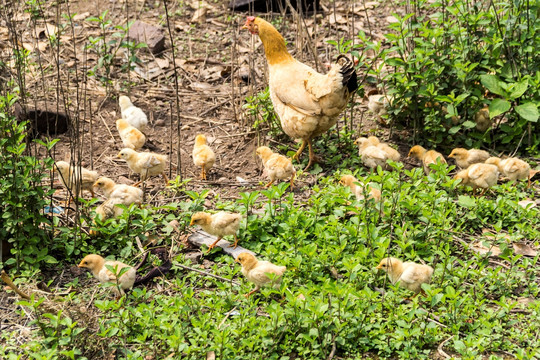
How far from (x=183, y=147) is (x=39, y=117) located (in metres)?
1.81

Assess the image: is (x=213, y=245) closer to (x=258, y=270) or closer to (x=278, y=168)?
(x=258, y=270)

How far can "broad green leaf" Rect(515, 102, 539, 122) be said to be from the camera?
6.64 meters

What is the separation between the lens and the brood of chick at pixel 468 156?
22.1ft

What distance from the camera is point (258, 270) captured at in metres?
4.81

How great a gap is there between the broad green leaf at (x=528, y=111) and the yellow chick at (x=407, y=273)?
2.60m

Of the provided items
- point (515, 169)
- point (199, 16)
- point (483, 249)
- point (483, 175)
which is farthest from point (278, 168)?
point (199, 16)

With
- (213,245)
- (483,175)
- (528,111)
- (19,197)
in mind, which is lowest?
(213,245)

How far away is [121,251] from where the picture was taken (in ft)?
17.7

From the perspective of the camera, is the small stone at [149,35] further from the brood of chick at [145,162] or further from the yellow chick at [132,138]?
the brood of chick at [145,162]

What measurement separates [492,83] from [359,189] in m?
2.01

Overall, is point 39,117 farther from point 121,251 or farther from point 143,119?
point 121,251

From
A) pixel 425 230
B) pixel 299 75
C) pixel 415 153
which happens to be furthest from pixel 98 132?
pixel 425 230

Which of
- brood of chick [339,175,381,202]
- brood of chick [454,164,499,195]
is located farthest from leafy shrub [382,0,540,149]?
brood of chick [339,175,381,202]

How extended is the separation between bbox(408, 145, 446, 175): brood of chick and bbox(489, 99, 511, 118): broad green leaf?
0.68 meters
